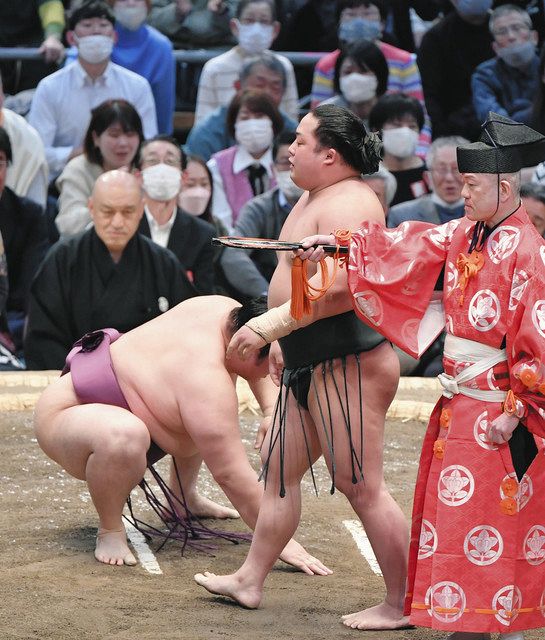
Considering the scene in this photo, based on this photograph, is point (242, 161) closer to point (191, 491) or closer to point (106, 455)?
point (191, 491)

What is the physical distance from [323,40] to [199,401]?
4204 mm

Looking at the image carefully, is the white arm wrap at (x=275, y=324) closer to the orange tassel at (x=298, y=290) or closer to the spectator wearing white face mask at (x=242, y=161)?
the orange tassel at (x=298, y=290)

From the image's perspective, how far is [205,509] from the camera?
3.49 m

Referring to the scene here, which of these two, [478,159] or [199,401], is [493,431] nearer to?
[478,159]

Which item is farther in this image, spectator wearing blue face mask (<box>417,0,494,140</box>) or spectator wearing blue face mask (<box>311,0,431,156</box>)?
spectator wearing blue face mask (<box>417,0,494,140</box>)

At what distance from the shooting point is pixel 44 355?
15.5 ft

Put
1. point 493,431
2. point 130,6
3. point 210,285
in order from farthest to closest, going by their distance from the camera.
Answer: point 130,6 < point 210,285 < point 493,431

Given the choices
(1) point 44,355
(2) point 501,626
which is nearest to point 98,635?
(2) point 501,626

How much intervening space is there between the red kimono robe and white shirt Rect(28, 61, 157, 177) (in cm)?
356

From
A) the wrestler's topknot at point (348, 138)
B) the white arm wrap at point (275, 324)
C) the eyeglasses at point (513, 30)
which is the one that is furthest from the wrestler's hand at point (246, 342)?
the eyeglasses at point (513, 30)

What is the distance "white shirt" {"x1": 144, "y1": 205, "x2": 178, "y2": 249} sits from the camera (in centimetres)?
519

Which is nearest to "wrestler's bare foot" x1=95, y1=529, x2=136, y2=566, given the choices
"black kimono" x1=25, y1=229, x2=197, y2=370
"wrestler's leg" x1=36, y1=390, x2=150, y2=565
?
"wrestler's leg" x1=36, y1=390, x2=150, y2=565

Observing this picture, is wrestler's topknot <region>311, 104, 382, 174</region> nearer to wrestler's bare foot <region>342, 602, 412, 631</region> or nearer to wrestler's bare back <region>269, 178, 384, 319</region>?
wrestler's bare back <region>269, 178, 384, 319</region>

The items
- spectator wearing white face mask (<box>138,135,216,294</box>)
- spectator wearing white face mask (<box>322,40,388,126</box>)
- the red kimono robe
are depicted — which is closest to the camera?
the red kimono robe
